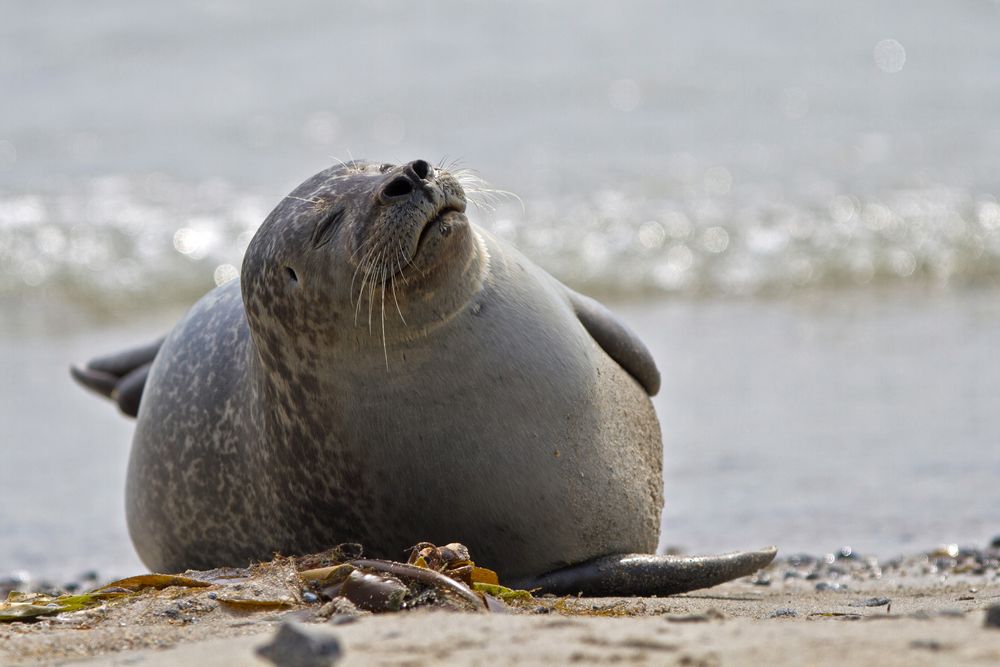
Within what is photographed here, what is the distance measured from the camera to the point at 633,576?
14.7 feet

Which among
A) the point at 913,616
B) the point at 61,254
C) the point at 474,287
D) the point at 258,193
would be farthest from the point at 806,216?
the point at 913,616

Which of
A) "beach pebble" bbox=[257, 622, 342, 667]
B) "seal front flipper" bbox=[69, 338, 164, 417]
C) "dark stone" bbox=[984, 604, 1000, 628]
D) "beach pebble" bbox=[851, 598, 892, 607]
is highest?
"seal front flipper" bbox=[69, 338, 164, 417]

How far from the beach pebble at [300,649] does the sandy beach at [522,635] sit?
0.05 ft

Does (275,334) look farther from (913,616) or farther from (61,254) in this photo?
(61,254)

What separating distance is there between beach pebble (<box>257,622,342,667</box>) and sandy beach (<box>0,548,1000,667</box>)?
0.01 m

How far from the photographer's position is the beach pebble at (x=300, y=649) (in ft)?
8.64

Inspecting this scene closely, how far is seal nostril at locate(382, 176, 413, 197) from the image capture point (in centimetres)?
407

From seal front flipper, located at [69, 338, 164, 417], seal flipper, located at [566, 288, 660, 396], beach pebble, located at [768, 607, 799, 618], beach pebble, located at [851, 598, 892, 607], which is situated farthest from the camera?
seal front flipper, located at [69, 338, 164, 417]

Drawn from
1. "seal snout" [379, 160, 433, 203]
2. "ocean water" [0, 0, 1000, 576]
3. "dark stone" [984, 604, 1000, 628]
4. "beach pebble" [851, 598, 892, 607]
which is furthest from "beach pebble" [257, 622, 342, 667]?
"ocean water" [0, 0, 1000, 576]

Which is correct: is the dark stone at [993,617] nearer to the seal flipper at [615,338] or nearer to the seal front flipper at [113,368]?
the seal flipper at [615,338]

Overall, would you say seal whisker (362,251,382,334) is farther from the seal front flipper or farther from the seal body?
the seal front flipper

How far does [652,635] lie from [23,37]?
19.4 meters

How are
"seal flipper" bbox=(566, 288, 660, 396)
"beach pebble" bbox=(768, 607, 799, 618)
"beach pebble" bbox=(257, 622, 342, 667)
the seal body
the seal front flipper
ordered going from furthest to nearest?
the seal front flipper < "seal flipper" bbox=(566, 288, 660, 396) < the seal body < "beach pebble" bbox=(768, 607, 799, 618) < "beach pebble" bbox=(257, 622, 342, 667)

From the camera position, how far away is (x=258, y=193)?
14836 millimetres
